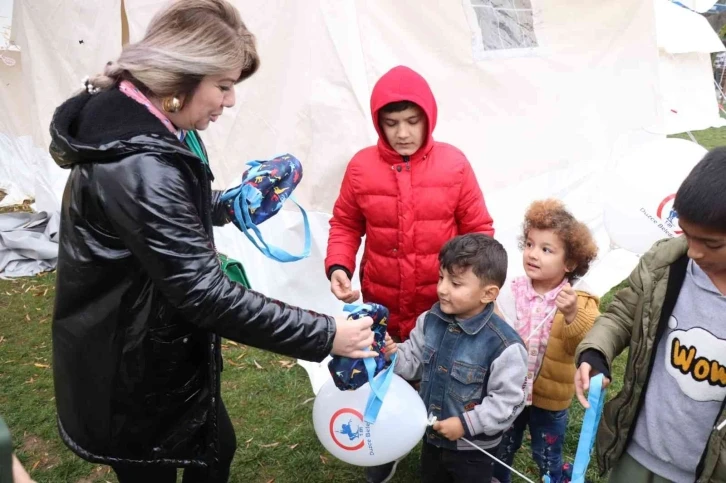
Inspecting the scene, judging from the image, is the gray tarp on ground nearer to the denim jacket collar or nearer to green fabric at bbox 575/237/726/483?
the denim jacket collar

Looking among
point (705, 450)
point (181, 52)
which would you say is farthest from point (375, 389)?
point (181, 52)

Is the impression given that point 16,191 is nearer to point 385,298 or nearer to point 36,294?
point 36,294

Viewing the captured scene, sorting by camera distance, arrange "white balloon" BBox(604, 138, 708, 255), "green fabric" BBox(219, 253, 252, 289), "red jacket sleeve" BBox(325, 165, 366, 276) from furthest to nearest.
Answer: "white balloon" BBox(604, 138, 708, 255) → "red jacket sleeve" BBox(325, 165, 366, 276) → "green fabric" BBox(219, 253, 252, 289)

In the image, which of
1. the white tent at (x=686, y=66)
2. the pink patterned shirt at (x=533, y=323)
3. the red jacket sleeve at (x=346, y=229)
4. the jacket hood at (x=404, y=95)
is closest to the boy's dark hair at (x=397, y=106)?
the jacket hood at (x=404, y=95)

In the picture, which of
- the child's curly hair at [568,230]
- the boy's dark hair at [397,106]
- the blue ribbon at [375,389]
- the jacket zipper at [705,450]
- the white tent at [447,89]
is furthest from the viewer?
the white tent at [447,89]

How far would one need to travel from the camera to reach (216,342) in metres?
1.97

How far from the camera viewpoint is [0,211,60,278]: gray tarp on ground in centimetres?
580

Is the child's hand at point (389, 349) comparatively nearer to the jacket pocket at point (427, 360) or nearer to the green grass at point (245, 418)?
the jacket pocket at point (427, 360)

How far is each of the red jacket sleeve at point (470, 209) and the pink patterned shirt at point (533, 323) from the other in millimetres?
342

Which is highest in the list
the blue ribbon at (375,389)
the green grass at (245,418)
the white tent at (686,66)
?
the white tent at (686,66)

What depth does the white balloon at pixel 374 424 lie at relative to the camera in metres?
2.14

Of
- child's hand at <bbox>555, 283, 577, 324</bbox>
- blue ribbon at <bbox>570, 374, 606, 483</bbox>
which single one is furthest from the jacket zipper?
child's hand at <bbox>555, 283, 577, 324</bbox>

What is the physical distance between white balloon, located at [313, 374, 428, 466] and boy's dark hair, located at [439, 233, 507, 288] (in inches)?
19.5

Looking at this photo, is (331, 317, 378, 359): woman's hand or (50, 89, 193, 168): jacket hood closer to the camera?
(50, 89, 193, 168): jacket hood
